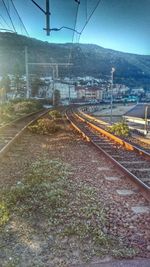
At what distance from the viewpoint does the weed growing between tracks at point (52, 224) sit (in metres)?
4.67

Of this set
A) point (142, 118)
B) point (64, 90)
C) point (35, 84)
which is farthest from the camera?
point (64, 90)

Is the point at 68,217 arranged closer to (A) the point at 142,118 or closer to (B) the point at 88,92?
(A) the point at 142,118

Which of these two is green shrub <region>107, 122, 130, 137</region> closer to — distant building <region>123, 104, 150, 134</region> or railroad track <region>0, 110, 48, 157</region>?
distant building <region>123, 104, 150, 134</region>

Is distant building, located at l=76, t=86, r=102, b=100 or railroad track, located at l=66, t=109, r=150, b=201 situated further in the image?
distant building, located at l=76, t=86, r=102, b=100

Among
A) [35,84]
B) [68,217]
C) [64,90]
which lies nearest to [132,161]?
[68,217]

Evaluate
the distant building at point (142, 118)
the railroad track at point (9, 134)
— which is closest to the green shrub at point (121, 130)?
the distant building at point (142, 118)

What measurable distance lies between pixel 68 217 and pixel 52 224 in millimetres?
435

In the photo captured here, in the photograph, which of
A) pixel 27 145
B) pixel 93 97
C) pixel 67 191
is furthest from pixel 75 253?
pixel 93 97

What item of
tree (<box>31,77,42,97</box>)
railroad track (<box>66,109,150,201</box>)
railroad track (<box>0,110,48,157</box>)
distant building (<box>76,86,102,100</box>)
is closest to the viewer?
railroad track (<box>66,109,150,201</box>)

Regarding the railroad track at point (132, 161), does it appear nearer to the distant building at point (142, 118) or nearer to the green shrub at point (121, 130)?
the green shrub at point (121, 130)

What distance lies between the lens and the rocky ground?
468 cm

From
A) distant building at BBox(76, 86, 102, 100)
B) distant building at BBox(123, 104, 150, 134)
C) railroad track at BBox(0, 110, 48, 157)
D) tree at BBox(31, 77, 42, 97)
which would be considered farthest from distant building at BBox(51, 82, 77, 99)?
railroad track at BBox(0, 110, 48, 157)

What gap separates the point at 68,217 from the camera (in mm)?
6004

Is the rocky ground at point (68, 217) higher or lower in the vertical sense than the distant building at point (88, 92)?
lower
